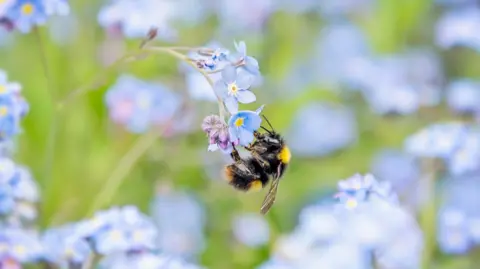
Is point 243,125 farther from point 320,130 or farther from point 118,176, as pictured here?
point 320,130

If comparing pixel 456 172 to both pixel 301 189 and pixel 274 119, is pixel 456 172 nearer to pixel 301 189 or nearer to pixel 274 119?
pixel 301 189

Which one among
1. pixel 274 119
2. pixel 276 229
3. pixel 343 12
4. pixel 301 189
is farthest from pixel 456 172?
pixel 343 12

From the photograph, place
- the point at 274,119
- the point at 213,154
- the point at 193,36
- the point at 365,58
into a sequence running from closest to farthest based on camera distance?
1. the point at 213,154
2. the point at 274,119
3. the point at 193,36
4. the point at 365,58

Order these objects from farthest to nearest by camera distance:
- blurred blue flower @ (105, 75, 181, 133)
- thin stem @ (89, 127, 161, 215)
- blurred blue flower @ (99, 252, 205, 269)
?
blurred blue flower @ (105, 75, 181, 133) < thin stem @ (89, 127, 161, 215) < blurred blue flower @ (99, 252, 205, 269)

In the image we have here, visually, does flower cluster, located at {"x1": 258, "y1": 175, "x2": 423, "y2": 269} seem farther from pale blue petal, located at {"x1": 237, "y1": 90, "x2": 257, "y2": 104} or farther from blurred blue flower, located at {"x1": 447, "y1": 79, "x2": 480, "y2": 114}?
blurred blue flower, located at {"x1": 447, "y1": 79, "x2": 480, "y2": 114}

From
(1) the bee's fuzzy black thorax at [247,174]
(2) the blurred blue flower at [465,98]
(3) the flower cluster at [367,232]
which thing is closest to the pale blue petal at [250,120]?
(3) the flower cluster at [367,232]

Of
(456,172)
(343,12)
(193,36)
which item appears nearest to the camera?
(456,172)

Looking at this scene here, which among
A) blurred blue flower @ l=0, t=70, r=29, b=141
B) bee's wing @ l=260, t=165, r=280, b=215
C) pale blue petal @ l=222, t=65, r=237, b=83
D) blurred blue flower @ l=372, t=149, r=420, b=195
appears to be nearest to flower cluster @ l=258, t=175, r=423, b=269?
bee's wing @ l=260, t=165, r=280, b=215

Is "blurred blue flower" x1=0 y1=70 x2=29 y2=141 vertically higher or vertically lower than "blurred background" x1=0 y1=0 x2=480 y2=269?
lower
